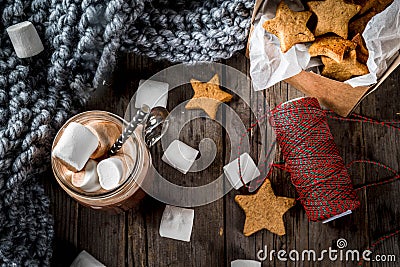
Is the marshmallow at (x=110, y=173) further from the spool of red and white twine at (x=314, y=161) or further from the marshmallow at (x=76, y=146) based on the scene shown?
the spool of red and white twine at (x=314, y=161)

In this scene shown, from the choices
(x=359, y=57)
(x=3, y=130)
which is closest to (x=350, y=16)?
(x=359, y=57)

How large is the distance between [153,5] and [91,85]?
0.74 feet

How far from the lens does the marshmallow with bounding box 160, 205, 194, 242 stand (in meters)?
1.26

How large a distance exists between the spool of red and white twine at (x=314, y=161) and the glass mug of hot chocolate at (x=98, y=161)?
0.31 metres

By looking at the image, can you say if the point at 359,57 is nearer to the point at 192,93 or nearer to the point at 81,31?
the point at 192,93

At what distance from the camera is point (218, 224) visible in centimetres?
127

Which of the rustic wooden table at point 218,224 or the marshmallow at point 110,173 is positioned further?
the rustic wooden table at point 218,224

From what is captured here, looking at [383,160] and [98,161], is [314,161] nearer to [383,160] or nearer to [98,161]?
[383,160]

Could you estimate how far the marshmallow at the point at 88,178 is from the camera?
1.08m

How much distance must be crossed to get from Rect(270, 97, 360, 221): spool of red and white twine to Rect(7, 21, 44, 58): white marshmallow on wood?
0.54 metres

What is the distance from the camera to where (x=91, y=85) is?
1.23 meters

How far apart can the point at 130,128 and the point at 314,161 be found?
402 mm

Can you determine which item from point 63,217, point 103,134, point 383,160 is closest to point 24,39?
point 103,134

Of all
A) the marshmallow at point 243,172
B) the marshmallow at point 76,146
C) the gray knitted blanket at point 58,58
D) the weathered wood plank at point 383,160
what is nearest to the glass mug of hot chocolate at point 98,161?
the marshmallow at point 76,146
